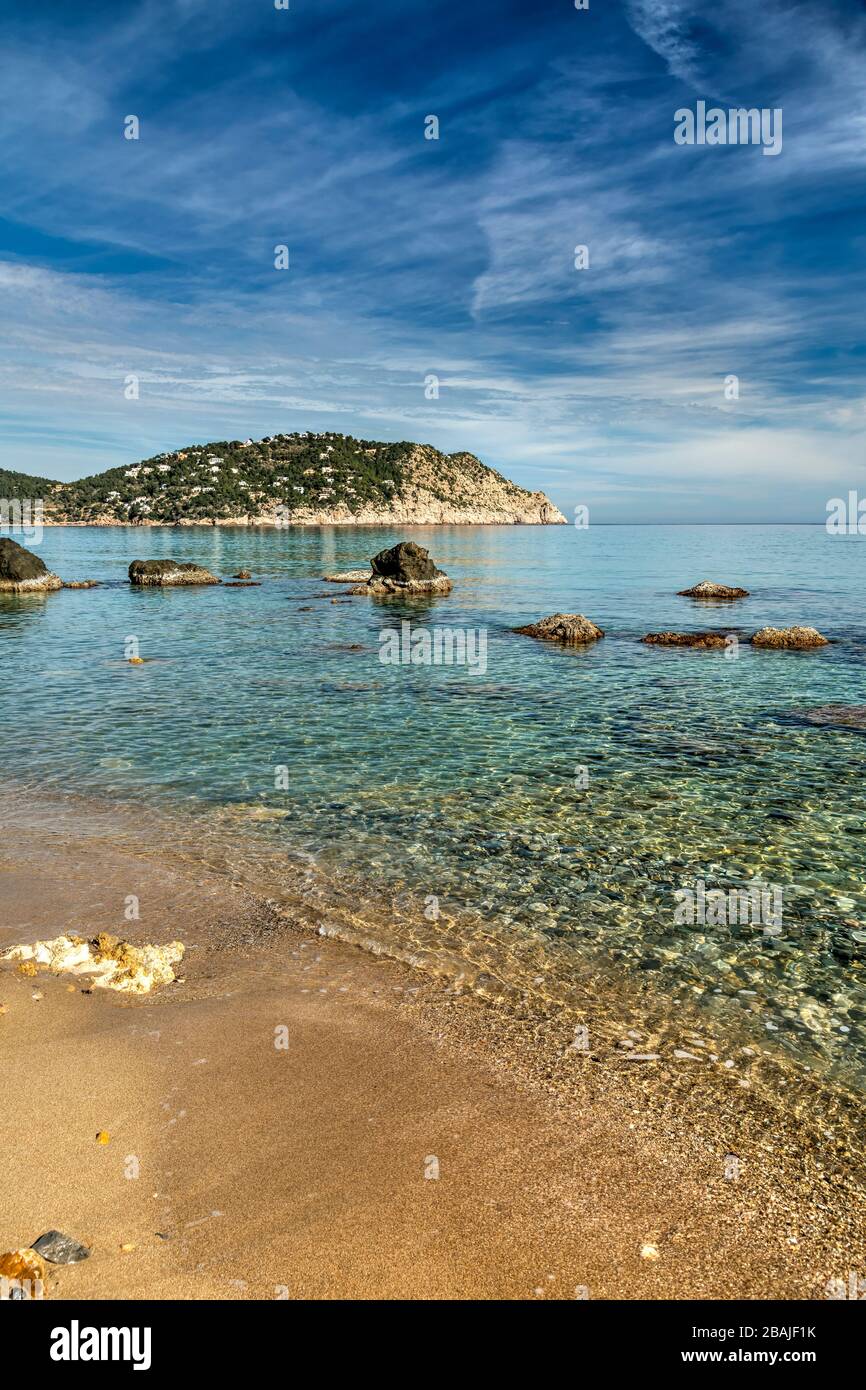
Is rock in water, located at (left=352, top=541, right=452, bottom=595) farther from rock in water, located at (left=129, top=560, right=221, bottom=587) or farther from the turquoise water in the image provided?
the turquoise water

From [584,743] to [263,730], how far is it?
7677mm

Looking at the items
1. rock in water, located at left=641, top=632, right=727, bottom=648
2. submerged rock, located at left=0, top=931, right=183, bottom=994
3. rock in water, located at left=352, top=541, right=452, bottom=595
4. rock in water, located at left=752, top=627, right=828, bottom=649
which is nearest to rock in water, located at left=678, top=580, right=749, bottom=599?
rock in water, located at left=352, top=541, right=452, bottom=595

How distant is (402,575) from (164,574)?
68.7 ft

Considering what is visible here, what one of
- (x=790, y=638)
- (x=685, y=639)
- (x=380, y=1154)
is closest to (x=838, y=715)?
(x=790, y=638)

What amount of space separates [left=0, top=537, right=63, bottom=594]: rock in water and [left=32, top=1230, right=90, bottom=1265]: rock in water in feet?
189

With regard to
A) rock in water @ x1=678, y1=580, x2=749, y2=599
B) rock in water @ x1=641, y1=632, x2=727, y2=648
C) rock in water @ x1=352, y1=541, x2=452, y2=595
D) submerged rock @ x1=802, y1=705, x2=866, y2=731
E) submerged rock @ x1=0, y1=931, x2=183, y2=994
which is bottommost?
submerged rock @ x1=0, y1=931, x2=183, y2=994

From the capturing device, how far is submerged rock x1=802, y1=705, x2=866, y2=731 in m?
19.1

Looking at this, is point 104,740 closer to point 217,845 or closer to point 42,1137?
point 217,845

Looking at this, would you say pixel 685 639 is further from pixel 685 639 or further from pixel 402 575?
pixel 402 575

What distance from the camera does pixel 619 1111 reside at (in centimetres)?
625

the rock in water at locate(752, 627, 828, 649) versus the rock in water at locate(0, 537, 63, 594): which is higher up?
the rock in water at locate(0, 537, 63, 594)

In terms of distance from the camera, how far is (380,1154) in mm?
5695

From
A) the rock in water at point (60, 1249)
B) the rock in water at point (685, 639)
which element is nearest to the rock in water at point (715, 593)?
the rock in water at point (685, 639)
